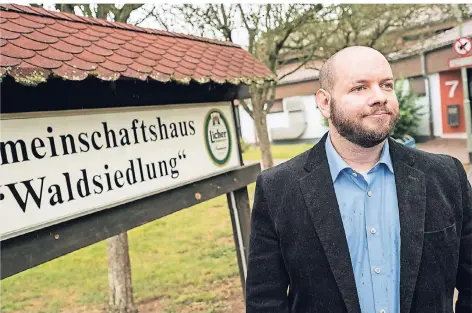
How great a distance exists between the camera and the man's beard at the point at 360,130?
5.08 ft

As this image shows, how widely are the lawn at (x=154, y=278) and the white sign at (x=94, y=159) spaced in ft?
8.50

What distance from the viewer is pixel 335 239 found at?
156 cm

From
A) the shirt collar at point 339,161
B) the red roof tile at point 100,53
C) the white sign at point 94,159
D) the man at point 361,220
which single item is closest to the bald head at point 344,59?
the man at point 361,220

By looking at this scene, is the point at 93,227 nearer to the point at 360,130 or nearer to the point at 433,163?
the point at 360,130

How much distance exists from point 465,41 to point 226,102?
24.4 feet

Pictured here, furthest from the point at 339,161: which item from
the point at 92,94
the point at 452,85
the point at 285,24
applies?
the point at 452,85

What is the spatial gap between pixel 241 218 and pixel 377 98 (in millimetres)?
2452

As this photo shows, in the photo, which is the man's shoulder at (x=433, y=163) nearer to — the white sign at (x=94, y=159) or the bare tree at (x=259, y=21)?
the white sign at (x=94, y=159)

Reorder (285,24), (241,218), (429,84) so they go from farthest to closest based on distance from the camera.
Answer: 1. (429,84)
2. (285,24)
3. (241,218)

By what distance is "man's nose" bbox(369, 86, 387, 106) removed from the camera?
1.53 metres

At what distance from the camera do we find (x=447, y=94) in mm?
15812

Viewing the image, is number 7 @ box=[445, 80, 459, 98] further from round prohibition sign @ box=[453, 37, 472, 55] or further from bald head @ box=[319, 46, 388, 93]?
bald head @ box=[319, 46, 388, 93]

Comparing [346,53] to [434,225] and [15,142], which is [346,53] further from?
[15,142]

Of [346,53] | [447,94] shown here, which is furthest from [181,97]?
[447,94]
